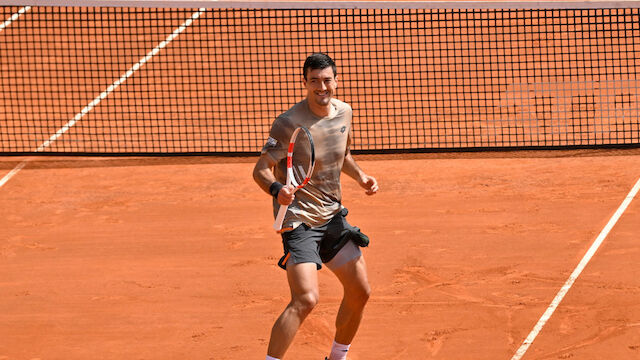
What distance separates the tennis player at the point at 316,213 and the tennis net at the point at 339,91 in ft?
23.8

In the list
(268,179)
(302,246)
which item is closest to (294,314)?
(302,246)

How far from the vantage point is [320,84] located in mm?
6258

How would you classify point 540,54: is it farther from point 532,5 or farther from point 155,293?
point 155,293

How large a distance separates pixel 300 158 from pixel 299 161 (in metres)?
0.02

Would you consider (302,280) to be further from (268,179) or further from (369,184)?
(369,184)

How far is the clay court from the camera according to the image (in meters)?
7.63

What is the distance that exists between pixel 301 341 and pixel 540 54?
1105 centimetres

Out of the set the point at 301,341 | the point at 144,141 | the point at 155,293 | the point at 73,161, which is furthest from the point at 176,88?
the point at 301,341

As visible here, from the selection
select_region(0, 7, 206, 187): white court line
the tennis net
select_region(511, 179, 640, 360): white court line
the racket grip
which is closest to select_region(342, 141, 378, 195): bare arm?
the racket grip

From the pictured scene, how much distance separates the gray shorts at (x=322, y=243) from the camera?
632cm

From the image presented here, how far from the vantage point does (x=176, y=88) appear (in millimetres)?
17125

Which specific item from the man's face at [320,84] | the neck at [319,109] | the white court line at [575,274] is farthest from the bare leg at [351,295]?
the white court line at [575,274]

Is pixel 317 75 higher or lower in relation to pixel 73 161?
higher

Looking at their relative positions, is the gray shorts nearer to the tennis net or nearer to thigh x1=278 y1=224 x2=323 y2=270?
thigh x1=278 y1=224 x2=323 y2=270
